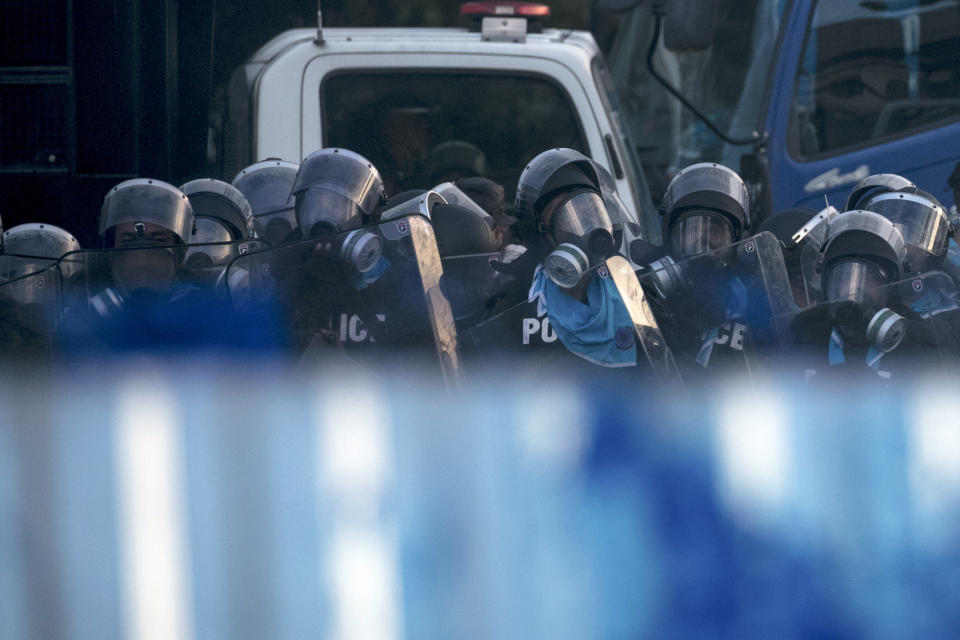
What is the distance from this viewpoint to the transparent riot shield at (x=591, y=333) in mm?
2809

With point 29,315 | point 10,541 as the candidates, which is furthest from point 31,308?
point 10,541

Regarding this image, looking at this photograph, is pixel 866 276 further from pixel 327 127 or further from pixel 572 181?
pixel 327 127

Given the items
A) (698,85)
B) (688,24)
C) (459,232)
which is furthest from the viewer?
(698,85)

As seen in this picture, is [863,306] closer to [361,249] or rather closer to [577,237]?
[577,237]

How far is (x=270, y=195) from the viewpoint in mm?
3963

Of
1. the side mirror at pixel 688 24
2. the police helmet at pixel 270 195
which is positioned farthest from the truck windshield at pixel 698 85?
the police helmet at pixel 270 195

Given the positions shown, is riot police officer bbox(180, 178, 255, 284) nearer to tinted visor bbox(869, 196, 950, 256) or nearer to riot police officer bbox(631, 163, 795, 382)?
riot police officer bbox(631, 163, 795, 382)

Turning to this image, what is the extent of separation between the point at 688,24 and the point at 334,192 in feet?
7.54

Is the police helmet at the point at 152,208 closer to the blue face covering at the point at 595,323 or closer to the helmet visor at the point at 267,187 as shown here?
the helmet visor at the point at 267,187

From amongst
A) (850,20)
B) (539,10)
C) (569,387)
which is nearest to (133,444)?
(569,387)

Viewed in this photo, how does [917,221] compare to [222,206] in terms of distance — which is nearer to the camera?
[917,221]

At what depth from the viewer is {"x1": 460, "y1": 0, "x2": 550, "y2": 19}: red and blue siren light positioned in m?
5.01

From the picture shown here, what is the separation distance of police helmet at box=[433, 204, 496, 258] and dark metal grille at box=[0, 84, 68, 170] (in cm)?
118

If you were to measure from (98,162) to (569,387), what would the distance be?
1734 millimetres
